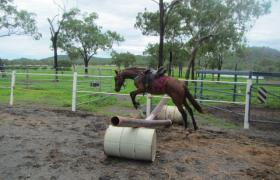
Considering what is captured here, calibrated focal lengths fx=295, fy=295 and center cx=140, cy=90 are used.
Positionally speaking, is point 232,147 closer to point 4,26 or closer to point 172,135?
point 172,135

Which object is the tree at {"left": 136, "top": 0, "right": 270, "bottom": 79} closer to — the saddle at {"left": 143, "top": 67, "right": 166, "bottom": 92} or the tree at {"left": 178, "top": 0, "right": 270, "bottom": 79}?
the tree at {"left": 178, "top": 0, "right": 270, "bottom": 79}

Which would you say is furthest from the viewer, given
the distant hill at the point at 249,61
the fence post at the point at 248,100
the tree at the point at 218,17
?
the distant hill at the point at 249,61

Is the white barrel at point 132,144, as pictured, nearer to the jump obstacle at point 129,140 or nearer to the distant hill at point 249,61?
the jump obstacle at point 129,140

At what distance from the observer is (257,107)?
380 inches

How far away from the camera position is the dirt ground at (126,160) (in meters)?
3.34

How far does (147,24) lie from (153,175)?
19.1 meters

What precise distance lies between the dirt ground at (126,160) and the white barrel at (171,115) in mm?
352

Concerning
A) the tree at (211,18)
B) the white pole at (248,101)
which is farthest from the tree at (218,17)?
the white pole at (248,101)

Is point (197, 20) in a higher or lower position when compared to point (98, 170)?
higher

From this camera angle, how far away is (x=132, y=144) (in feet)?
11.9

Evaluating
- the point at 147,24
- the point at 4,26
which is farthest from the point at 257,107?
the point at 4,26

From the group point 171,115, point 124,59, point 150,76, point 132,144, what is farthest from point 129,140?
point 124,59

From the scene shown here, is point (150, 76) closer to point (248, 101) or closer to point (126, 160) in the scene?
point (126, 160)

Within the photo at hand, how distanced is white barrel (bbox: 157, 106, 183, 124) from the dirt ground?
35 cm
